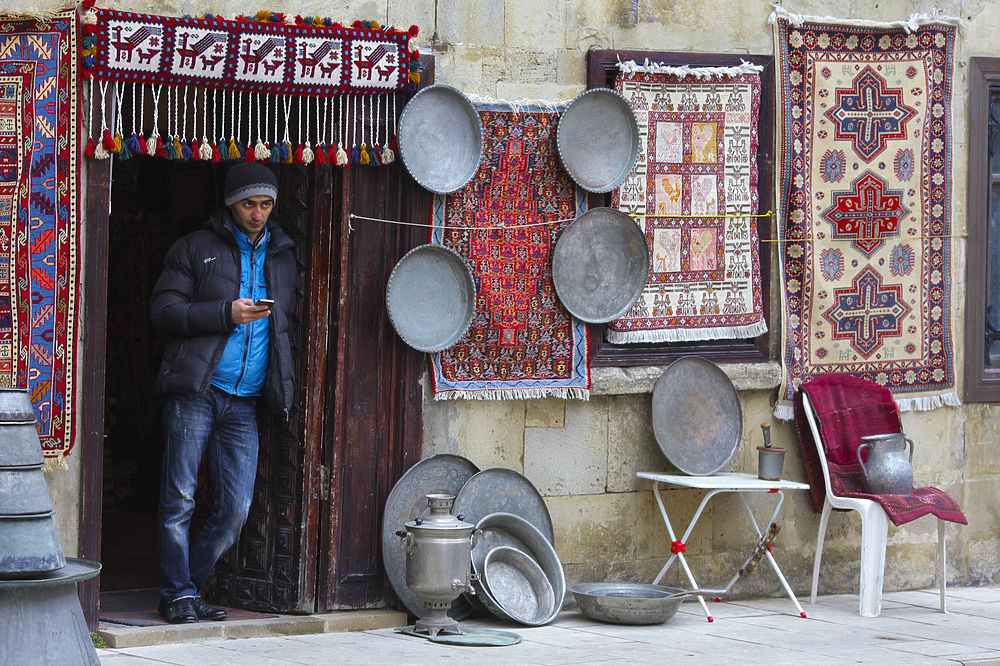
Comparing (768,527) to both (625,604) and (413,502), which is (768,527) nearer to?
(625,604)

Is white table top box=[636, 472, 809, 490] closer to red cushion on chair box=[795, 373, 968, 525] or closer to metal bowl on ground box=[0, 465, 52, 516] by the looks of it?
red cushion on chair box=[795, 373, 968, 525]

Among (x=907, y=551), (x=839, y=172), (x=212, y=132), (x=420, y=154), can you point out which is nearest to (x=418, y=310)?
(x=420, y=154)

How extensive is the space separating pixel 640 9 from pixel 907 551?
123 inches

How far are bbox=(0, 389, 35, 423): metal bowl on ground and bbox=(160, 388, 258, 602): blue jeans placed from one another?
2036mm

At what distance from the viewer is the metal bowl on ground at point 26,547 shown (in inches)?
225

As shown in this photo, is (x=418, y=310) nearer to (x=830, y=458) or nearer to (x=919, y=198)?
(x=830, y=458)

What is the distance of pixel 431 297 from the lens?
8367mm

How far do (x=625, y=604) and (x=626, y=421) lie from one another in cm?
97

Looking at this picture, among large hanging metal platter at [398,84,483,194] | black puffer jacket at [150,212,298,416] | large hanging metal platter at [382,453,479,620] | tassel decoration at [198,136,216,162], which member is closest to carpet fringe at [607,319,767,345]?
large hanging metal platter at [382,453,479,620]

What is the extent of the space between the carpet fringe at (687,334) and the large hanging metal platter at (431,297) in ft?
2.70

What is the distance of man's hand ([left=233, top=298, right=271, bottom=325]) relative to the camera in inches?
304

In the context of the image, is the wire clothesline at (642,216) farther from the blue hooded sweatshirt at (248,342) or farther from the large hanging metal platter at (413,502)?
the large hanging metal platter at (413,502)

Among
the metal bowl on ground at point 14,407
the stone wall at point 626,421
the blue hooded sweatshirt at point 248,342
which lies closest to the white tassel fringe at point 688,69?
the stone wall at point 626,421

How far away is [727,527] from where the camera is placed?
363 inches
